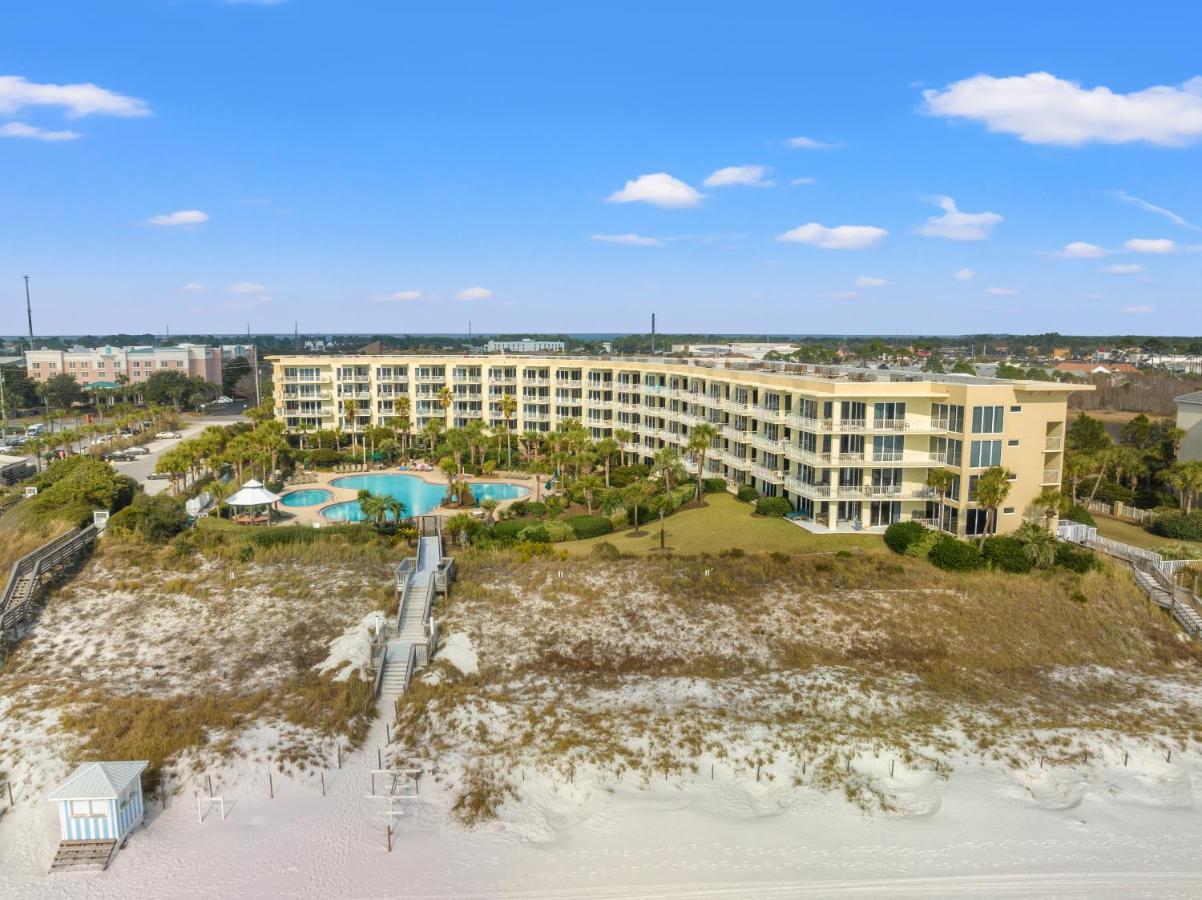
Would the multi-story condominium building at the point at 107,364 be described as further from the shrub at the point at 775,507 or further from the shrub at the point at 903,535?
the shrub at the point at 903,535

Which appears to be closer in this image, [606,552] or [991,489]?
[991,489]

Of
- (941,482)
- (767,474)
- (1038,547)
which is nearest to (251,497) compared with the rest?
(767,474)

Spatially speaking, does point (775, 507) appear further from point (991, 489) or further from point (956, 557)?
point (991, 489)

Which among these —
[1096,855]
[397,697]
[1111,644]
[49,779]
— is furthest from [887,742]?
[49,779]

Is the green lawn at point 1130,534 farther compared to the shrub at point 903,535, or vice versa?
the green lawn at point 1130,534

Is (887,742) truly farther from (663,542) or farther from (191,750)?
(191,750)

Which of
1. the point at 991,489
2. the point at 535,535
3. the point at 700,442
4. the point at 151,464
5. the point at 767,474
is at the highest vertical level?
the point at 700,442

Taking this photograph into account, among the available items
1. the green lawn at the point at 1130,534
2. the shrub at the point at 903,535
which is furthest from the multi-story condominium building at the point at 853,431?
the green lawn at the point at 1130,534
